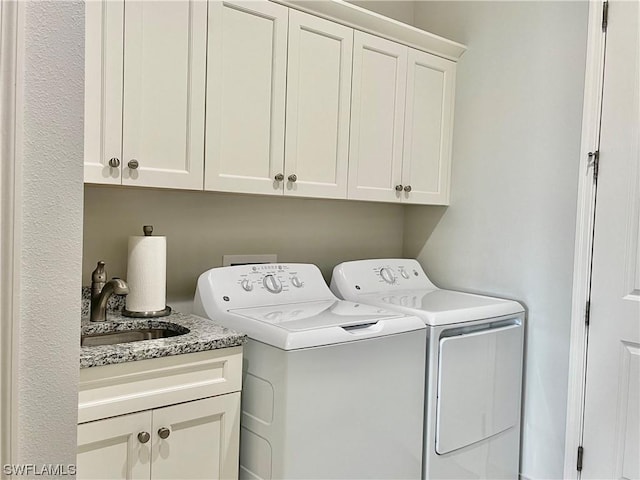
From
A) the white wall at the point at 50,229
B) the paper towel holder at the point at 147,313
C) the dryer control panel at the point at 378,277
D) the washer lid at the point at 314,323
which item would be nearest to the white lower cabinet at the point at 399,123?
the dryer control panel at the point at 378,277

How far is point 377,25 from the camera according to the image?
228 cm

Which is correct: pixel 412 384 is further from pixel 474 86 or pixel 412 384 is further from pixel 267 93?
pixel 474 86

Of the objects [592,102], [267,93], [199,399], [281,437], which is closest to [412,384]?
[281,437]

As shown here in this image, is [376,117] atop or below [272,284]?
atop

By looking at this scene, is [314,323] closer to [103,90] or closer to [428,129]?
[103,90]

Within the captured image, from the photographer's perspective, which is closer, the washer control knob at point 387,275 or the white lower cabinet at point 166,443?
the white lower cabinet at point 166,443

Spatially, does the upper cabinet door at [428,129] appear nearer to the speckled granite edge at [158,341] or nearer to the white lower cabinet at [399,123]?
the white lower cabinet at [399,123]

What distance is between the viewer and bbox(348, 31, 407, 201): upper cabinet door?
7.48 ft

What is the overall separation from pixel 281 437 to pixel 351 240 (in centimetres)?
130

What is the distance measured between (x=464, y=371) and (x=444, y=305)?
275 mm

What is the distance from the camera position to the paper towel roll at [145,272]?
184 cm

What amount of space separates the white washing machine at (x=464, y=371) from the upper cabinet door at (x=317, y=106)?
502 millimetres

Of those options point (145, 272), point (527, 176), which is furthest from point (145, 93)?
point (527, 176)

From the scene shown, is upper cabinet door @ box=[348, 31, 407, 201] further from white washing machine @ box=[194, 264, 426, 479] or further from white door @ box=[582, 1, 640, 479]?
white door @ box=[582, 1, 640, 479]
